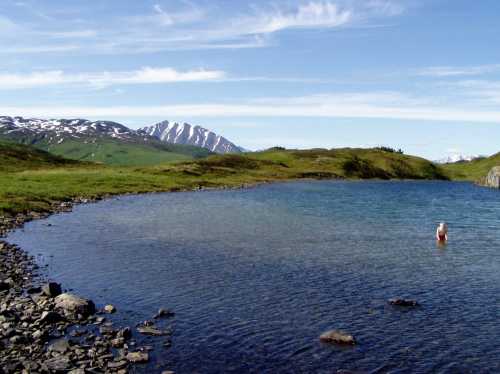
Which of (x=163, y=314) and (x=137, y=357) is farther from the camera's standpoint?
(x=163, y=314)

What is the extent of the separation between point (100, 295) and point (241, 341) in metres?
12.4

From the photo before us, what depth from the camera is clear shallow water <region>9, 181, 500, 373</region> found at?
2317cm

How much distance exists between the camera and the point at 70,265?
1606 inches

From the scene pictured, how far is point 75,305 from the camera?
28359 mm

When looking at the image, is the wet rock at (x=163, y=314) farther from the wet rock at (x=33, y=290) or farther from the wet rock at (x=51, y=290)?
the wet rock at (x=33, y=290)

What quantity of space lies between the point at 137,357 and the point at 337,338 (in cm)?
1013

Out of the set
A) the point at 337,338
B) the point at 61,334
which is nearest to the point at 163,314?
the point at 61,334

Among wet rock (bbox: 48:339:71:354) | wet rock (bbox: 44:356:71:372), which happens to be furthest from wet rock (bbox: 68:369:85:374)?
wet rock (bbox: 48:339:71:354)

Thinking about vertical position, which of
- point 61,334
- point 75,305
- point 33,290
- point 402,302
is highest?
point 402,302

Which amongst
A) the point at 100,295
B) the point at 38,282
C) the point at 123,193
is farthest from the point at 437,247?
the point at 123,193

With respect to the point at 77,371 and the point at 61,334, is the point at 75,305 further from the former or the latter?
the point at 77,371

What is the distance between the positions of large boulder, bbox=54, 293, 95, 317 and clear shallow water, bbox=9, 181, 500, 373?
2106mm

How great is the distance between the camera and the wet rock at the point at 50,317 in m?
26.2

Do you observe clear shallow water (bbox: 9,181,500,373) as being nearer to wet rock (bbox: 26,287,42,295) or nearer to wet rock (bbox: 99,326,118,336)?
wet rock (bbox: 99,326,118,336)
